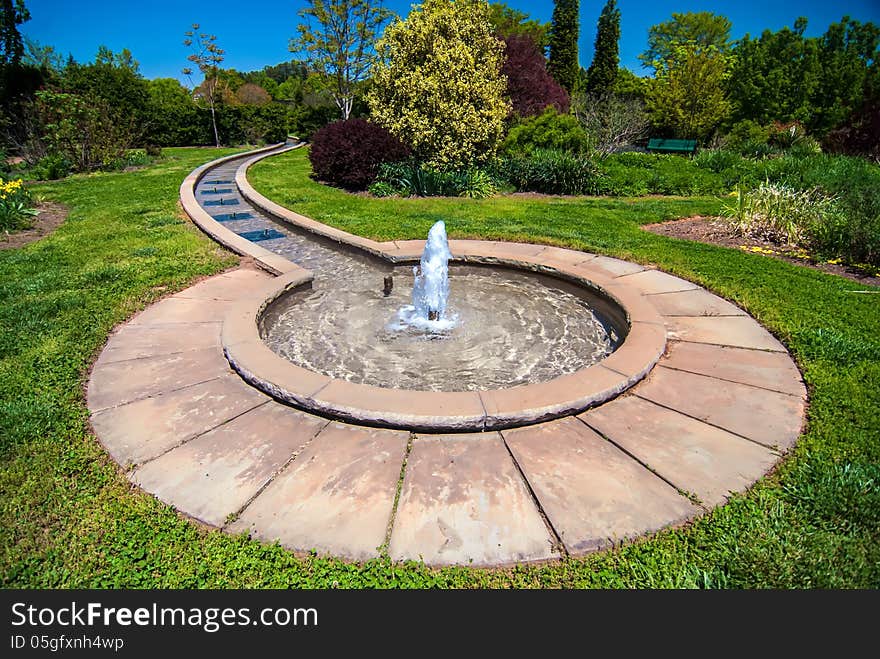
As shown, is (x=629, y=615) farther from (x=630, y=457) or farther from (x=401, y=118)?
(x=401, y=118)

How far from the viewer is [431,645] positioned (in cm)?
174

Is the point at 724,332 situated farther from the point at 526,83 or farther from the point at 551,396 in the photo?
the point at 526,83

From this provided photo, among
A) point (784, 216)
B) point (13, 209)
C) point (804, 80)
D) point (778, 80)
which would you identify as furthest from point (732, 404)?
point (804, 80)

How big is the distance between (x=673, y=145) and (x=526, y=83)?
1181cm

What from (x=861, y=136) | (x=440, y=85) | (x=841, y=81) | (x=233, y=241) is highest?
(x=841, y=81)

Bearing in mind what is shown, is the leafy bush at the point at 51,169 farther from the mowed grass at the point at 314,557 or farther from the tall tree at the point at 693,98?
the tall tree at the point at 693,98

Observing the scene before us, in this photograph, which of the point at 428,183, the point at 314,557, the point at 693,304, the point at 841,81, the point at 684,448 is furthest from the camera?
the point at 841,81

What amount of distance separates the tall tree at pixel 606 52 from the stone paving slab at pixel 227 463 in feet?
129

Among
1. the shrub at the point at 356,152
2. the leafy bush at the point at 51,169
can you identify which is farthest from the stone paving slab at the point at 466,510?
the leafy bush at the point at 51,169

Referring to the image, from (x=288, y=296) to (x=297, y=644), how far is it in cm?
412

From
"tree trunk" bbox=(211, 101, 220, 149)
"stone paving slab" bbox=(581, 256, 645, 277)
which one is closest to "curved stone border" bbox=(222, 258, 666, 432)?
"stone paving slab" bbox=(581, 256, 645, 277)

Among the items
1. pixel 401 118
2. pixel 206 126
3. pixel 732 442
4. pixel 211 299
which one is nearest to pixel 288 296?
pixel 211 299

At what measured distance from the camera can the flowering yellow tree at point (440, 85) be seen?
10250 mm

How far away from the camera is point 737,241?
746 cm
